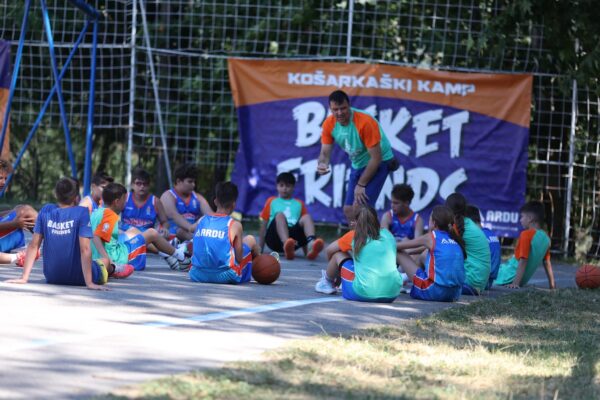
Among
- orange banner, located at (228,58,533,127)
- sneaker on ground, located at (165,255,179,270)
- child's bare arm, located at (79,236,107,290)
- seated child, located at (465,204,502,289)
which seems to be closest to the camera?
child's bare arm, located at (79,236,107,290)

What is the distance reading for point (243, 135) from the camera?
54.2 ft

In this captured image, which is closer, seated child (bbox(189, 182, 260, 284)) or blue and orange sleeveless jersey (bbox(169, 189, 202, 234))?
seated child (bbox(189, 182, 260, 284))

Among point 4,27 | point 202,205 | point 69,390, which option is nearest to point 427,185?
A: point 202,205

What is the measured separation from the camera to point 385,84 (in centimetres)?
1606

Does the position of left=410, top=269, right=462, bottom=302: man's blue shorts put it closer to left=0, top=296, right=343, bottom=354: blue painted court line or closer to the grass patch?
left=0, top=296, right=343, bottom=354: blue painted court line

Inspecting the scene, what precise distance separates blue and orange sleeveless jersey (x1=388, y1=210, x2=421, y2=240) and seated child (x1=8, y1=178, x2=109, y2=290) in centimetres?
461

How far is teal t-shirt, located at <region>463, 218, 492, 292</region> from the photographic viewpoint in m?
10.8

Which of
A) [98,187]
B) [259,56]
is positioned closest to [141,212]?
[98,187]

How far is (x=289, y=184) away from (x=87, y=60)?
21.2 feet

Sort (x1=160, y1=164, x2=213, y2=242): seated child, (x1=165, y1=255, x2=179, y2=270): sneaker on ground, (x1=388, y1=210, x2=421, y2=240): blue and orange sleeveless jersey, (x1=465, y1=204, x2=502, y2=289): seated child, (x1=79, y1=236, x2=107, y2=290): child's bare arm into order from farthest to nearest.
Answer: (x1=160, y1=164, x2=213, y2=242): seated child
(x1=388, y1=210, x2=421, y2=240): blue and orange sleeveless jersey
(x1=165, y1=255, x2=179, y2=270): sneaker on ground
(x1=465, y1=204, x2=502, y2=289): seated child
(x1=79, y1=236, x2=107, y2=290): child's bare arm

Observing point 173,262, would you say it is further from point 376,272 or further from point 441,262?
point 441,262

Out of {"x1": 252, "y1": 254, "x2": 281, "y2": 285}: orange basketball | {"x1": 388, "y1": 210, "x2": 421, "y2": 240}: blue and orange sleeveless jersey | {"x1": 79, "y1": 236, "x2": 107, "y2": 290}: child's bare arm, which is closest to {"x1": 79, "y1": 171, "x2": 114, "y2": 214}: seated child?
{"x1": 252, "y1": 254, "x2": 281, "y2": 285}: orange basketball

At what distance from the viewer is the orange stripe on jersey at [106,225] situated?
10273 mm

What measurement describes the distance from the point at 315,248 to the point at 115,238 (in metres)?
3.53
